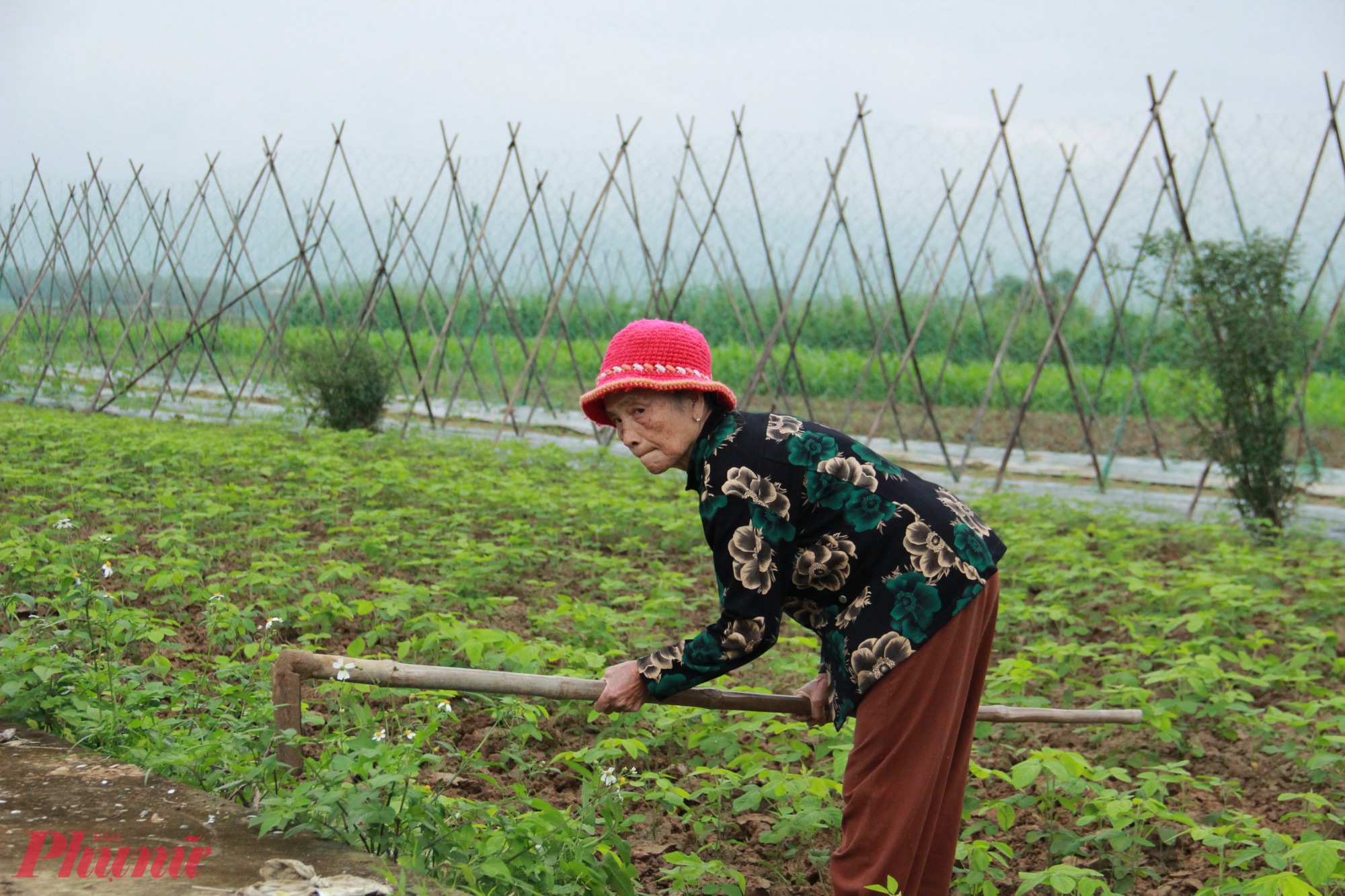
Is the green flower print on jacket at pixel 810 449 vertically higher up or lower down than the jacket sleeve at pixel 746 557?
higher up

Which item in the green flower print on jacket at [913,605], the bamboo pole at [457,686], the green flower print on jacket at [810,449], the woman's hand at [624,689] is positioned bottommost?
the bamboo pole at [457,686]

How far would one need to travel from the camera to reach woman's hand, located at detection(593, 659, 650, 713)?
1.78m

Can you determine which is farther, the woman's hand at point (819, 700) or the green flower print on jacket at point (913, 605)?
the woman's hand at point (819, 700)

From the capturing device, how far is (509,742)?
2.65 meters

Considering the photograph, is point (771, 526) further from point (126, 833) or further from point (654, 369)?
point (126, 833)

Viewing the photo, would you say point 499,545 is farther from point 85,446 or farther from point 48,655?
point 85,446

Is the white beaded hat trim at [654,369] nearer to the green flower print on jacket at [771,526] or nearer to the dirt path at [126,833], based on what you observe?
the green flower print on jacket at [771,526]

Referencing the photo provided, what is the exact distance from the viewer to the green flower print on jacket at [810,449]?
168 centimetres

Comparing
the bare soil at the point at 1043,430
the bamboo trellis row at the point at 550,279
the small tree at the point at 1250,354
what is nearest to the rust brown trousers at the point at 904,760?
the small tree at the point at 1250,354

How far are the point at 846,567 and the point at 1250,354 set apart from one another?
16.2 feet

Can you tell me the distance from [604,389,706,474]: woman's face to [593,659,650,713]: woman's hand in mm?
357

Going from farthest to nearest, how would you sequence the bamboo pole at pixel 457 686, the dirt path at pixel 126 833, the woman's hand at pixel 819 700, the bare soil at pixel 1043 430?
A: the bare soil at pixel 1043 430 → the woman's hand at pixel 819 700 → the bamboo pole at pixel 457 686 → the dirt path at pixel 126 833

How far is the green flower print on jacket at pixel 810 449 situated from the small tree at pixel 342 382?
7.08m

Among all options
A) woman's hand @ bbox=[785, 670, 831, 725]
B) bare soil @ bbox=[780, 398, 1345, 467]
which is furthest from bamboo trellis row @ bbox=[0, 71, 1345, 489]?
woman's hand @ bbox=[785, 670, 831, 725]
